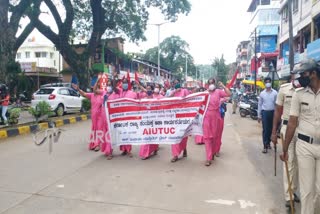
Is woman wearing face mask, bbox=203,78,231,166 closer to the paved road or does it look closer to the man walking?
the paved road

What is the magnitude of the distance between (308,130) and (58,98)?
46.8 ft

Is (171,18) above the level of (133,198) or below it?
above

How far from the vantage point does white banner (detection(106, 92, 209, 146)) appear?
22.8 ft

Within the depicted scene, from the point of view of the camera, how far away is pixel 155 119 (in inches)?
283

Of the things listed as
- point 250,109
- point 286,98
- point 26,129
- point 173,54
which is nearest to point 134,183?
point 286,98

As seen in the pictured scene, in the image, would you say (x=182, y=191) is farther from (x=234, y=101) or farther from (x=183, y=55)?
(x=183, y=55)

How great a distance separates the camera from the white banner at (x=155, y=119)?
6.94 meters

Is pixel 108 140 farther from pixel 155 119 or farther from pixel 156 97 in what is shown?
pixel 156 97

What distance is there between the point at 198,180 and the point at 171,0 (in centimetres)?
1843

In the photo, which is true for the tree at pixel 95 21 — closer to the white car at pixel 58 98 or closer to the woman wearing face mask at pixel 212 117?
the white car at pixel 58 98

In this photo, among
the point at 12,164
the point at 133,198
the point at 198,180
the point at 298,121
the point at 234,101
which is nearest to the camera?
the point at 298,121

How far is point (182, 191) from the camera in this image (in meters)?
5.05

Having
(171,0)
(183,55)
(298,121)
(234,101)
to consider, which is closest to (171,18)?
(171,0)

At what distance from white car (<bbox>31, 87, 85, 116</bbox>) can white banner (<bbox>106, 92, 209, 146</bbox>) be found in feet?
30.2
